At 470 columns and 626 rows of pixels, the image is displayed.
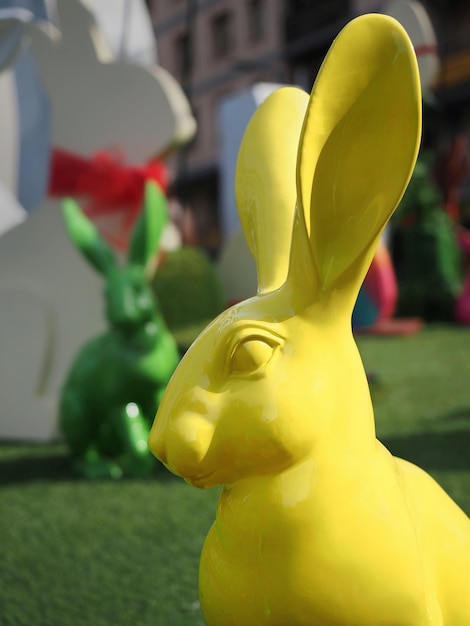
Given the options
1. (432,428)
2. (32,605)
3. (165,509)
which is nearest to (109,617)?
(32,605)

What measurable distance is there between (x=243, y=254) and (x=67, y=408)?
99.2 inches

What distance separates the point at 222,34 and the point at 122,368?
17988 mm

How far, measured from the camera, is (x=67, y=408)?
276cm

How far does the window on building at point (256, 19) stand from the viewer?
17969 mm

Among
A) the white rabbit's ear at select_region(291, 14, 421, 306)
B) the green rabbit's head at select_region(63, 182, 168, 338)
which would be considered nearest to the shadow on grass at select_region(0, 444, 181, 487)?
the green rabbit's head at select_region(63, 182, 168, 338)

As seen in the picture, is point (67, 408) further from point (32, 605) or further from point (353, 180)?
point (353, 180)

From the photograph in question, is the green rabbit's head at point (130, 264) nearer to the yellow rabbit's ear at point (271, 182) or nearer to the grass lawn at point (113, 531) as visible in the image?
the grass lawn at point (113, 531)

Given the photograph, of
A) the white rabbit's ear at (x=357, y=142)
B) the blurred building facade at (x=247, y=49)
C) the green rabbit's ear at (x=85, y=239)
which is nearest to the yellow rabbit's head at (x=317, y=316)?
the white rabbit's ear at (x=357, y=142)

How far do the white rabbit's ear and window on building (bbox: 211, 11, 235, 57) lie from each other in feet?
62.1

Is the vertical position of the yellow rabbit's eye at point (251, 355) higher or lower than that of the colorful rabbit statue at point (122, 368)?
higher

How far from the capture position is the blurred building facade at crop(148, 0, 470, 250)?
15.2 metres

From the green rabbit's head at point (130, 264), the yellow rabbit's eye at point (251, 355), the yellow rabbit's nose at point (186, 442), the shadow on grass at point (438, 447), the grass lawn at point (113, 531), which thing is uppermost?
the yellow rabbit's eye at point (251, 355)

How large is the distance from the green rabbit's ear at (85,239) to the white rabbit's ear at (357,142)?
163 cm

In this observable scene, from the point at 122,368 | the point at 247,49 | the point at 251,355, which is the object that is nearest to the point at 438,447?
the point at 122,368
